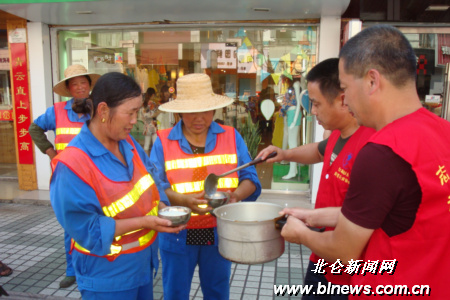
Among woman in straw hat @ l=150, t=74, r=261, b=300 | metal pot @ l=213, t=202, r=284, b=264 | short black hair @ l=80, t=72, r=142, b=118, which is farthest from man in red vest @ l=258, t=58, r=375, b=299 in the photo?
short black hair @ l=80, t=72, r=142, b=118

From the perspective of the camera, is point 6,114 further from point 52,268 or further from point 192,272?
point 192,272

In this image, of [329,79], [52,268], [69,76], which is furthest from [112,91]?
[52,268]

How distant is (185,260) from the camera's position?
2.38 m

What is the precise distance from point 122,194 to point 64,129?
6.95 ft

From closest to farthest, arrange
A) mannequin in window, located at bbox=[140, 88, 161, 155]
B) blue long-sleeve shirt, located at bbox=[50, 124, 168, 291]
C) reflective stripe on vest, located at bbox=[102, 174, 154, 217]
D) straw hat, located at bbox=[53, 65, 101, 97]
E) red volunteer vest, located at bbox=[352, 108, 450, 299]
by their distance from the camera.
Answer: red volunteer vest, located at bbox=[352, 108, 450, 299] < blue long-sleeve shirt, located at bbox=[50, 124, 168, 291] < reflective stripe on vest, located at bbox=[102, 174, 154, 217] < straw hat, located at bbox=[53, 65, 101, 97] < mannequin in window, located at bbox=[140, 88, 161, 155]

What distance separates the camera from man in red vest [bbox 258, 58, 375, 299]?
5.90ft

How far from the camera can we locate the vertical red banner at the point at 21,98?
6.43m

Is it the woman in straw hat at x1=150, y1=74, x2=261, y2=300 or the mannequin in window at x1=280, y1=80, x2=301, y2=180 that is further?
the mannequin in window at x1=280, y1=80, x2=301, y2=180

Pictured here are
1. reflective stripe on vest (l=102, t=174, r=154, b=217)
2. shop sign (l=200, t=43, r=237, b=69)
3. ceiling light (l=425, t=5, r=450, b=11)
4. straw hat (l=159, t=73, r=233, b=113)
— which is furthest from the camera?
A: shop sign (l=200, t=43, r=237, b=69)

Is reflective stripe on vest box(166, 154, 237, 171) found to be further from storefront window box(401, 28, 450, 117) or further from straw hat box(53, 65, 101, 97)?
storefront window box(401, 28, 450, 117)

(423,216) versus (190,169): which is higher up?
(423,216)

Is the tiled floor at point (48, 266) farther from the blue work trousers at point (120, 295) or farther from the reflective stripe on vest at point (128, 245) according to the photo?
the reflective stripe on vest at point (128, 245)

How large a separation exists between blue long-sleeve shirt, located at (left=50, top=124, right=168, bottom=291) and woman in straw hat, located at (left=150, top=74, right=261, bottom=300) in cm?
29

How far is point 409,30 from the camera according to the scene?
5.80m
